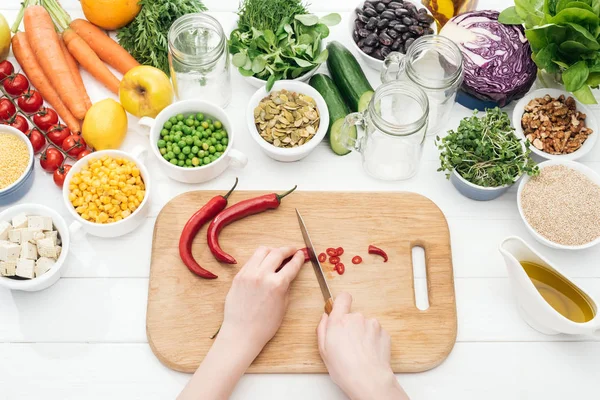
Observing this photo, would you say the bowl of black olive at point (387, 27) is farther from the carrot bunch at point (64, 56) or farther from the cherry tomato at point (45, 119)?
the cherry tomato at point (45, 119)

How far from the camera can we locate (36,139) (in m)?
1.89

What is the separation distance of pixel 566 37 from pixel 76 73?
4.99 feet

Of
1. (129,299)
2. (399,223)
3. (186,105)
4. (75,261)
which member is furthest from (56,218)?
(399,223)

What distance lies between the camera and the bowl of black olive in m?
1.99

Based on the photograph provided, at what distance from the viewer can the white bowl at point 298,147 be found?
6.04ft

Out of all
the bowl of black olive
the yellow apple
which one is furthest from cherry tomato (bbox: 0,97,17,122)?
the bowl of black olive

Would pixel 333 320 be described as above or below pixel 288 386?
above

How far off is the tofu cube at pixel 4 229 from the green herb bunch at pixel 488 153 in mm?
1221

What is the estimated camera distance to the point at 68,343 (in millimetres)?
1697

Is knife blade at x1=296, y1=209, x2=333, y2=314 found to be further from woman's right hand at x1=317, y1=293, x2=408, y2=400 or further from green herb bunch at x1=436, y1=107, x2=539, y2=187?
green herb bunch at x1=436, y1=107, x2=539, y2=187

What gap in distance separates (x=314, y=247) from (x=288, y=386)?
15.5 inches

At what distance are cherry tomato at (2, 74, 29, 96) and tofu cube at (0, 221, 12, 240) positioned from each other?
49 centimetres

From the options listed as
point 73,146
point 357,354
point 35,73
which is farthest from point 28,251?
point 357,354

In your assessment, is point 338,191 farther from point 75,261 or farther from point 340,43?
point 75,261
